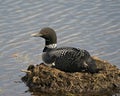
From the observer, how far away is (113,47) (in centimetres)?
1692

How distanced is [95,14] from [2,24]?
11.8 feet

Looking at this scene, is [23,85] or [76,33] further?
[76,33]

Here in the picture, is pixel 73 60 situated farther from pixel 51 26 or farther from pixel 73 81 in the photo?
pixel 51 26

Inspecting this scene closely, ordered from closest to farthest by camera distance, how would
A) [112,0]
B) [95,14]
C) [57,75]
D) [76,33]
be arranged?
[57,75] < [76,33] < [95,14] < [112,0]

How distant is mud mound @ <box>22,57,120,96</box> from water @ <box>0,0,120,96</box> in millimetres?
477

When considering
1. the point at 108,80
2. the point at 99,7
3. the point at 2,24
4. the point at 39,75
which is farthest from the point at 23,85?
the point at 99,7

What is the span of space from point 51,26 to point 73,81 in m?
5.37

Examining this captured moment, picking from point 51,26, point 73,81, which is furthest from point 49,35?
point 51,26

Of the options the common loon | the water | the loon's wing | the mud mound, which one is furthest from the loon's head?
the water

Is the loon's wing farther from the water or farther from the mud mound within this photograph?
the water

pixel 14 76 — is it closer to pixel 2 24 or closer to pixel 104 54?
pixel 104 54

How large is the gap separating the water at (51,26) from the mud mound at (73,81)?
477 millimetres

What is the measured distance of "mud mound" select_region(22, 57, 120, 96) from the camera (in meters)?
13.8

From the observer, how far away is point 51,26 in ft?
61.9
